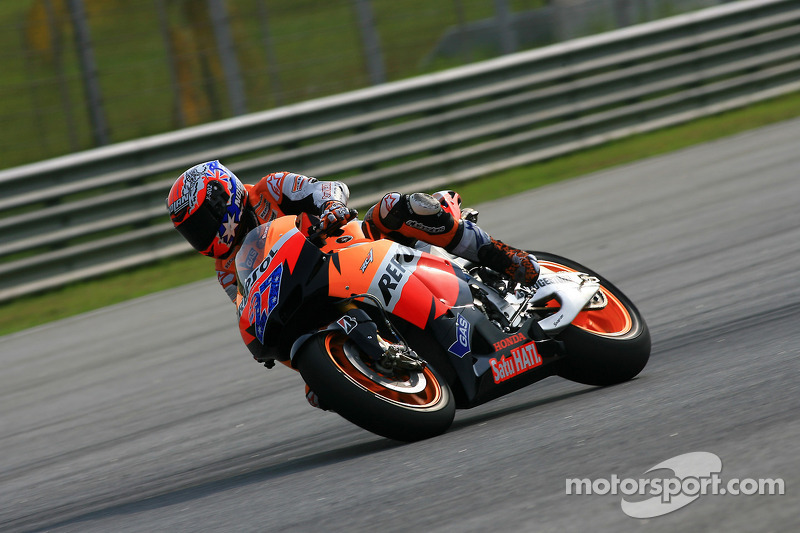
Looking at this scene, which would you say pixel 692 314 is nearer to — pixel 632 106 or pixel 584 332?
pixel 584 332

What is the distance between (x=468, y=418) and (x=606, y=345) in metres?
0.73

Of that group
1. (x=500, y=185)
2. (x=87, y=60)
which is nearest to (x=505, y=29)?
(x=500, y=185)

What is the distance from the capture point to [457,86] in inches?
505

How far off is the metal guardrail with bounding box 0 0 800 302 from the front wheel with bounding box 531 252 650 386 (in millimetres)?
6980

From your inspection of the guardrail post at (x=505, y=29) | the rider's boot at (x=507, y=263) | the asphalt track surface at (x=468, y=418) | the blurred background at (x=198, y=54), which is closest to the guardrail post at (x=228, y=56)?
the blurred background at (x=198, y=54)

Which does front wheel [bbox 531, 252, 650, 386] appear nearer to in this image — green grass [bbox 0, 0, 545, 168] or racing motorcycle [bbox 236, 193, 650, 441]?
racing motorcycle [bbox 236, 193, 650, 441]

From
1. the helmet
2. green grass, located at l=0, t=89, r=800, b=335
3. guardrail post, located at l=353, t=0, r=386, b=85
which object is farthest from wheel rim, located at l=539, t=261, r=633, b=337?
guardrail post, located at l=353, t=0, r=386, b=85

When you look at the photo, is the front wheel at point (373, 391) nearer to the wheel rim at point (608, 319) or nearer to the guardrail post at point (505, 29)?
the wheel rim at point (608, 319)

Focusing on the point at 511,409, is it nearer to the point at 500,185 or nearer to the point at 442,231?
the point at 442,231

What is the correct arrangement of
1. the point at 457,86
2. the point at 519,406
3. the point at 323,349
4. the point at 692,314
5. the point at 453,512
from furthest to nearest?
the point at 457,86, the point at 692,314, the point at 519,406, the point at 323,349, the point at 453,512

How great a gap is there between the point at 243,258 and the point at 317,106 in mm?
7649

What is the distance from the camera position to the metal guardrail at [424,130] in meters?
10.7

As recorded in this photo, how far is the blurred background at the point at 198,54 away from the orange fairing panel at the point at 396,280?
7278 mm

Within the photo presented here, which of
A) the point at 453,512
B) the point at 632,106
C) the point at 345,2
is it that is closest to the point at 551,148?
the point at 632,106
